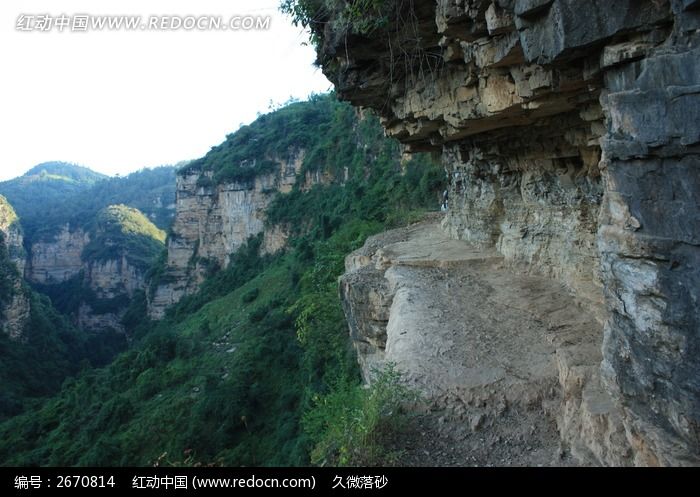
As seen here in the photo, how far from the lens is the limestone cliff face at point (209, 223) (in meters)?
43.8

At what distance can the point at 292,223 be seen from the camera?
39.2 meters

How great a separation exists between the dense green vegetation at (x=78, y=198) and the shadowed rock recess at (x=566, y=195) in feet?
247

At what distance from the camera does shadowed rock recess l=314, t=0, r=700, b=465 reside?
2824mm

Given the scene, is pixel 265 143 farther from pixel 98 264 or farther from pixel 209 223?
pixel 98 264

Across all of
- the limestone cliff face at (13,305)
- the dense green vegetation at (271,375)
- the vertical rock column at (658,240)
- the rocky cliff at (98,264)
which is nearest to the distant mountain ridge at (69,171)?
the rocky cliff at (98,264)

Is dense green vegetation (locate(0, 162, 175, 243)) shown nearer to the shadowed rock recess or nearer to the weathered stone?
the weathered stone

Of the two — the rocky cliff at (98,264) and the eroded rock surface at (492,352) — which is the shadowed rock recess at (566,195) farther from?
the rocky cliff at (98,264)

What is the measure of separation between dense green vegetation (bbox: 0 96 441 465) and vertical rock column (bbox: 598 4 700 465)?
1.84m

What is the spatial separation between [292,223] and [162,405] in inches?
868

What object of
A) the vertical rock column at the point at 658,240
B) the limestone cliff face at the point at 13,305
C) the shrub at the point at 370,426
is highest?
the vertical rock column at the point at 658,240

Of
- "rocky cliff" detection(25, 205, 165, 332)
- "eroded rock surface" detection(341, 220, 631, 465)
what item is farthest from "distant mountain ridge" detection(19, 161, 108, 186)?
"eroded rock surface" detection(341, 220, 631, 465)

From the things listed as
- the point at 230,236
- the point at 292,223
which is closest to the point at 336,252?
the point at 292,223

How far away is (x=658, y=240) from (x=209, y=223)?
157 ft

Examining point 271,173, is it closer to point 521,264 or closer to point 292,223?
point 292,223
